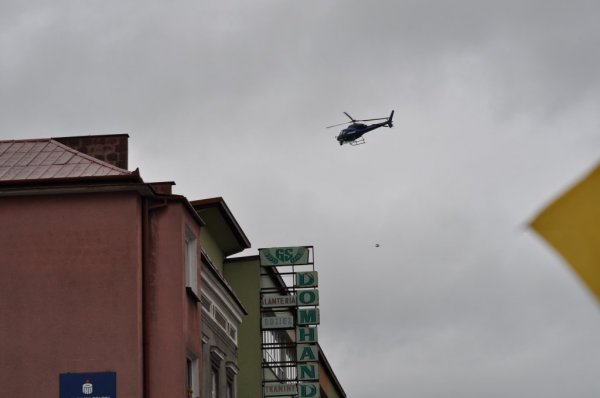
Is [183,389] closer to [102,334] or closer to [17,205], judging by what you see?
[102,334]

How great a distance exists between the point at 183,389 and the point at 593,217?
2564 cm

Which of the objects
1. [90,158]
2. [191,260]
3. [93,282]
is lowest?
[93,282]

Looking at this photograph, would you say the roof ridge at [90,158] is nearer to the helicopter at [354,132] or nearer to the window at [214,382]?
the window at [214,382]

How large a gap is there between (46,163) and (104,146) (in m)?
2.95

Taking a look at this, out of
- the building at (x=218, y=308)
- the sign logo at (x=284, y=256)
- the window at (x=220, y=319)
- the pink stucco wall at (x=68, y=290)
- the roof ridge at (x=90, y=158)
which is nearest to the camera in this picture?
the pink stucco wall at (x=68, y=290)

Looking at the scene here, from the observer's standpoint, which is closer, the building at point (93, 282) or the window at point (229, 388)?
the building at point (93, 282)

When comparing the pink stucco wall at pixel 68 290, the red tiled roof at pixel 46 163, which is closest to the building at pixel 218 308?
the pink stucco wall at pixel 68 290

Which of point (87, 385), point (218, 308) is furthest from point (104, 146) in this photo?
point (87, 385)

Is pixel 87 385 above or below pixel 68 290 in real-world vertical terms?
below

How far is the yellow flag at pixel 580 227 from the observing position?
5.00 meters

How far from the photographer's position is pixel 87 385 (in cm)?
2886

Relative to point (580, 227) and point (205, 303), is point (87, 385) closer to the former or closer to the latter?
point (205, 303)

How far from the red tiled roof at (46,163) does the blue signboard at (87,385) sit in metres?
4.53

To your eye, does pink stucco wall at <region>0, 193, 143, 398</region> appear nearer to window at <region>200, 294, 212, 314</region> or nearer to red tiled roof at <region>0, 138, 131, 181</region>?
red tiled roof at <region>0, 138, 131, 181</region>
